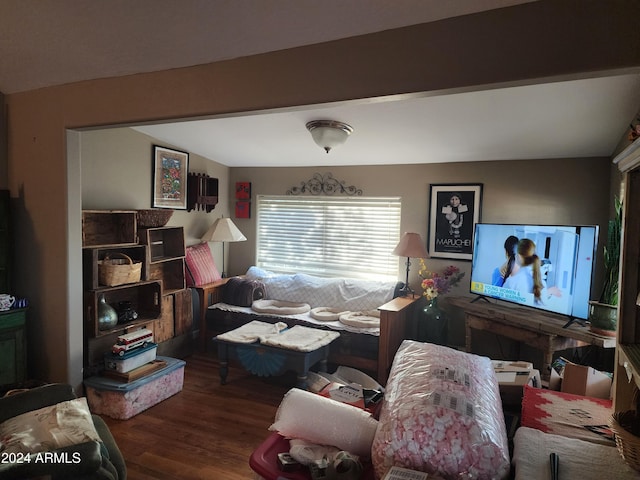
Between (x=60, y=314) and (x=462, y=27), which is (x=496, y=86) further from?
(x=60, y=314)

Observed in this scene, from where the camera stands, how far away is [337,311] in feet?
13.8

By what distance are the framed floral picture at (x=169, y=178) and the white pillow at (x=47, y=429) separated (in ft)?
8.65

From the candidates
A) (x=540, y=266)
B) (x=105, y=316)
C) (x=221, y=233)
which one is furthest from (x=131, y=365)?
(x=540, y=266)

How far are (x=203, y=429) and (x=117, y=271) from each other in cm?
139

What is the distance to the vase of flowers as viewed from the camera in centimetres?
378

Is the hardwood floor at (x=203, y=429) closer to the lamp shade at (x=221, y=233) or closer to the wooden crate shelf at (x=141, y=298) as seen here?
the wooden crate shelf at (x=141, y=298)

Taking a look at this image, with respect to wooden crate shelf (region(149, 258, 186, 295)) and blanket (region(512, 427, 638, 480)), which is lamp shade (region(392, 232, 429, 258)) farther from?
blanket (region(512, 427, 638, 480))

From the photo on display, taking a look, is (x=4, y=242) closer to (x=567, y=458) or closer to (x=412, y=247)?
(x=412, y=247)

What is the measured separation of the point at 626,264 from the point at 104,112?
2.76 metres

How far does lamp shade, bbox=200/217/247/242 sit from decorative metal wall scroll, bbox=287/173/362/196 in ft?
2.75

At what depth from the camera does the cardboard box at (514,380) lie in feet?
6.16

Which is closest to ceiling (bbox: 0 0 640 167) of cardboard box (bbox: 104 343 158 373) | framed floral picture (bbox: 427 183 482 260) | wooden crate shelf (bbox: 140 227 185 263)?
framed floral picture (bbox: 427 183 482 260)

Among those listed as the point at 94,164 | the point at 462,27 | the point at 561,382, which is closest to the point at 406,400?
the point at 561,382

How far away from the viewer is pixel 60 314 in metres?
2.78
